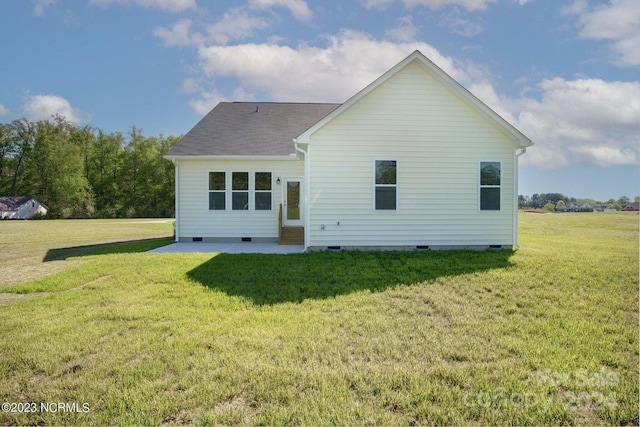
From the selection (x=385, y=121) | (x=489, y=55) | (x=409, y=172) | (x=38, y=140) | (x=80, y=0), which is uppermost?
(x=38, y=140)

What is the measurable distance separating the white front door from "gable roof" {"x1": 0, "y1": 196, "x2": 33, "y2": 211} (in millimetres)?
49190

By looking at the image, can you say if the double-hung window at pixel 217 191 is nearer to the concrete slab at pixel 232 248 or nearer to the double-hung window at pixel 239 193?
the double-hung window at pixel 239 193

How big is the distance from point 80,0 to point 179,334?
488 inches

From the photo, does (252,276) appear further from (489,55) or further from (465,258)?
(489,55)

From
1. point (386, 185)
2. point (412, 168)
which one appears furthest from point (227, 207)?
point (412, 168)

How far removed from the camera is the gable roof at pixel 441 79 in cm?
959

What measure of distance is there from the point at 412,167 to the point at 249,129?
775cm

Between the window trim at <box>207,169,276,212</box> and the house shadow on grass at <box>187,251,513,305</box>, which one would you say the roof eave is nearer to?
A: the window trim at <box>207,169,276,212</box>

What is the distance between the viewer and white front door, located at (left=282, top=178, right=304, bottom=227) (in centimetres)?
1287

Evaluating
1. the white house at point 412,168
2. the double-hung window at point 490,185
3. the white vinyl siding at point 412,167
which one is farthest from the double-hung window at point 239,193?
the double-hung window at point 490,185

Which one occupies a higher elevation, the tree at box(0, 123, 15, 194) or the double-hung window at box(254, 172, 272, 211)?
the tree at box(0, 123, 15, 194)

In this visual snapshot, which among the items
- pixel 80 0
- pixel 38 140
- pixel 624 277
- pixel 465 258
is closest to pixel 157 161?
pixel 38 140

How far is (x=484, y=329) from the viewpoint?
4.29 meters
